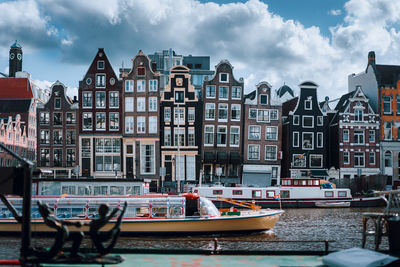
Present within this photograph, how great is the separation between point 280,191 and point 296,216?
28.2ft

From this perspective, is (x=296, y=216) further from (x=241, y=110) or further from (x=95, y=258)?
(x=95, y=258)

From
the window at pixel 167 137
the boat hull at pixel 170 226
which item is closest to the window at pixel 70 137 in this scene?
the window at pixel 167 137

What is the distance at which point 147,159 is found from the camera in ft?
186

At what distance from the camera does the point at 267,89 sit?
59000mm

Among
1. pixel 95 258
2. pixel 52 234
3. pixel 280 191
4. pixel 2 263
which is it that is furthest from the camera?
pixel 280 191

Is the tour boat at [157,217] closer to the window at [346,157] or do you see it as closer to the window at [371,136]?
the window at [346,157]

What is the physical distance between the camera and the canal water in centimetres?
2333

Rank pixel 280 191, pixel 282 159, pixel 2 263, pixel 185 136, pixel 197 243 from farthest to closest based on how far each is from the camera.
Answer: pixel 282 159
pixel 185 136
pixel 280 191
pixel 197 243
pixel 2 263

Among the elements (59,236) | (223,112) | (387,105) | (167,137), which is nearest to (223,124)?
(223,112)

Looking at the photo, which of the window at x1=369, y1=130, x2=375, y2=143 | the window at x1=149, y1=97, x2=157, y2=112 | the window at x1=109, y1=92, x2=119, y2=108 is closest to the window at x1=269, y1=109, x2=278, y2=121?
the window at x1=369, y1=130, x2=375, y2=143

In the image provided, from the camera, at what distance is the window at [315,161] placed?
59.8 m

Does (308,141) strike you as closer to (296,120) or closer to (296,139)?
(296,139)

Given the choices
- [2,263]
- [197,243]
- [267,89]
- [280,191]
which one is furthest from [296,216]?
[2,263]

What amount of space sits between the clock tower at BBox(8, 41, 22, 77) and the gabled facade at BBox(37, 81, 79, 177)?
139 feet
